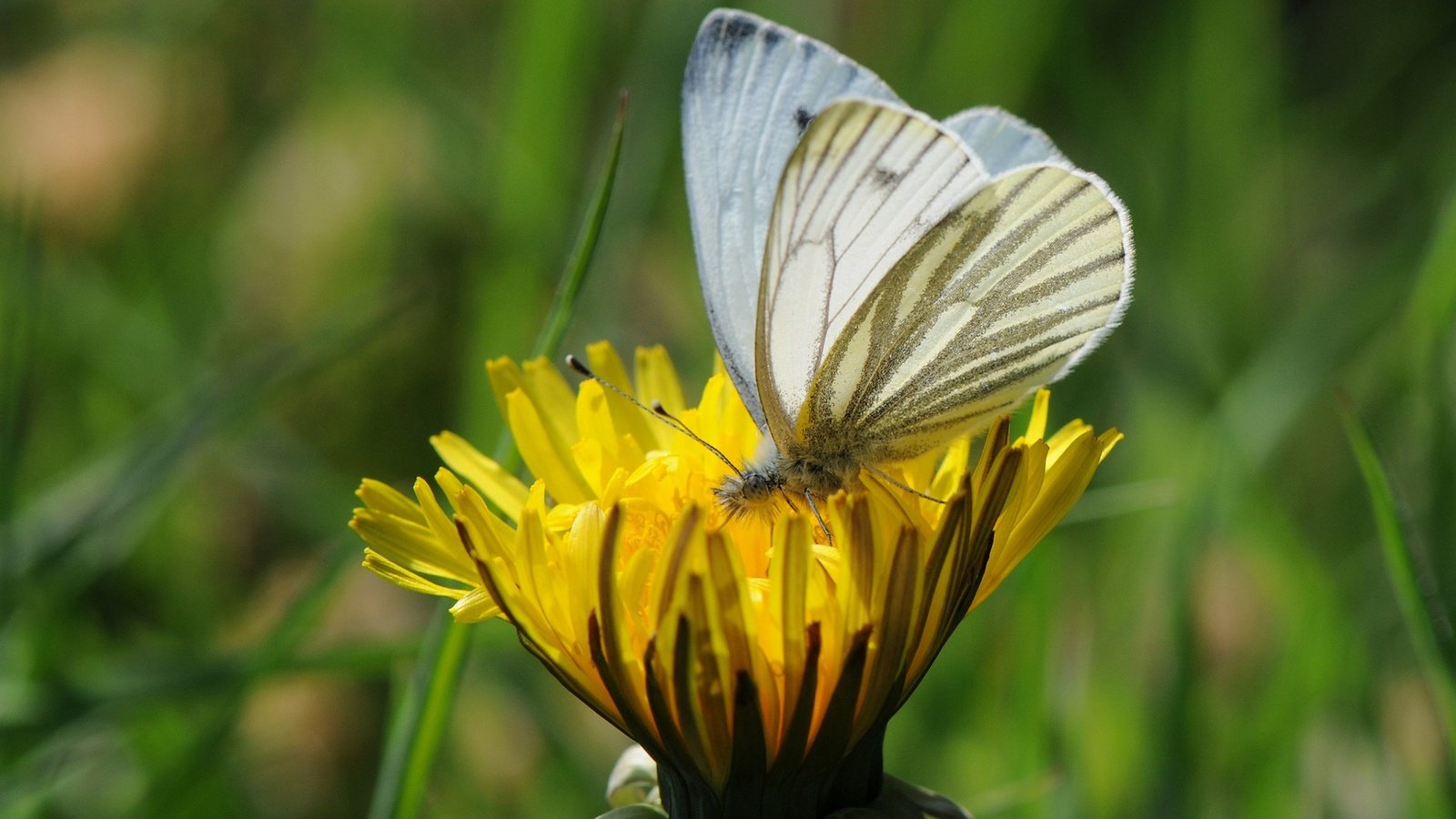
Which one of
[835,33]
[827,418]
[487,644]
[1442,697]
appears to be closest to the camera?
[1442,697]

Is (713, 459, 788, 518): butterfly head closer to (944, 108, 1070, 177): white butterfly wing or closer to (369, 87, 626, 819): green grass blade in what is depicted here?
(369, 87, 626, 819): green grass blade

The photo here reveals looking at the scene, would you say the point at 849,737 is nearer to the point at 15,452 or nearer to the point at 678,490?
the point at 678,490

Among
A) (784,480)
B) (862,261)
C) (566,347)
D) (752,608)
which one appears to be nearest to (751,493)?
(784,480)

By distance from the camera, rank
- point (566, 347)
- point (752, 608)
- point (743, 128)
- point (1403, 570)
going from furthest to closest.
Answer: point (566, 347) → point (743, 128) → point (1403, 570) → point (752, 608)

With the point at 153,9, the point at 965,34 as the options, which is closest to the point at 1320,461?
the point at 965,34

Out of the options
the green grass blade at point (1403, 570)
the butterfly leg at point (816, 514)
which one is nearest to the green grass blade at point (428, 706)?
the butterfly leg at point (816, 514)

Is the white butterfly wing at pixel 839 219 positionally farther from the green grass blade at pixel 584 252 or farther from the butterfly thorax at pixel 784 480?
the green grass blade at pixel 584 252

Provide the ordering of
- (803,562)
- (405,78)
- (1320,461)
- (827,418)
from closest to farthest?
(803,562), (827,418), (1320,461), (405,78)

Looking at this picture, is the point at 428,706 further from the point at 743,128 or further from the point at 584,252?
the point at 743,128
